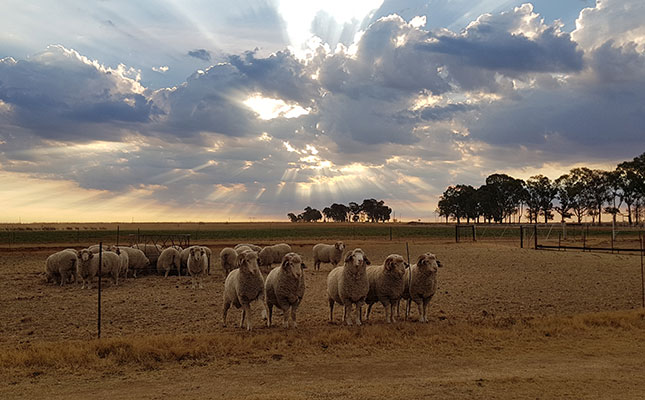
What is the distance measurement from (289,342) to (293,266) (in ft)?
6.69

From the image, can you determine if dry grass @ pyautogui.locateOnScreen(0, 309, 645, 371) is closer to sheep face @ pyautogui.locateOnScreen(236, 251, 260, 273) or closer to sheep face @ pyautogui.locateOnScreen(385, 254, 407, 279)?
sheep face @ pyautogui.locateOnScreen(385, 254, 407, 279)

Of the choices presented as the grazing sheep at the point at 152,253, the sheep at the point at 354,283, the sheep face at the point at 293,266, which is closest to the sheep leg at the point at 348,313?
the sheep at the point at 354,283

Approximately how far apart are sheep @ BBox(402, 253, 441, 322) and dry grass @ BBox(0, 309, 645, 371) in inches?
36.2

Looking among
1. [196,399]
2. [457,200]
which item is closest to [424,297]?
[196,399]

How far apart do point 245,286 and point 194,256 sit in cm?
970

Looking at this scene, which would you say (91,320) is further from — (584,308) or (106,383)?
(584,308)

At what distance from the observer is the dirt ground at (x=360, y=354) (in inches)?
300

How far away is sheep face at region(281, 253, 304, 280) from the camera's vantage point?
38.6 ft

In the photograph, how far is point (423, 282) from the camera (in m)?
12.9

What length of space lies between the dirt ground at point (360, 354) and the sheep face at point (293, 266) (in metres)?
1.37

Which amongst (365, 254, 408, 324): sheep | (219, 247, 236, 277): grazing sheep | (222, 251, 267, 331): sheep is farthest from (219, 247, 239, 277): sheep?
(365, 254, 408, 324): sheep

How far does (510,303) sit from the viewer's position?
16.2m

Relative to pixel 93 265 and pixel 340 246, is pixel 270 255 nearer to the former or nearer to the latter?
pixel 340 246

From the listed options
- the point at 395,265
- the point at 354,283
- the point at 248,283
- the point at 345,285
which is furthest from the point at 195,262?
the point at 395,265
